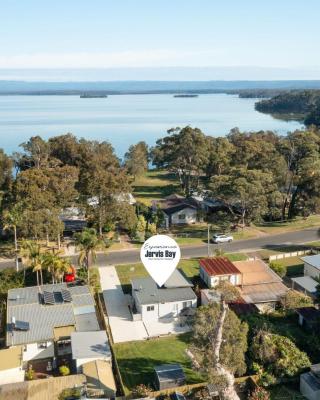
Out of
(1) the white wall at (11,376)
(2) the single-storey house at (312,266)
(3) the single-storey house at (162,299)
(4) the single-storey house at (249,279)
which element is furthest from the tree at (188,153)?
(1) the white wall at (11,376)

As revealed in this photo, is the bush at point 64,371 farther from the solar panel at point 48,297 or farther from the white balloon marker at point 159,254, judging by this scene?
the white balloon marker at point 159,254

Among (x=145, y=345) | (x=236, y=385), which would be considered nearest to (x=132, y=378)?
(x=145, y=345)

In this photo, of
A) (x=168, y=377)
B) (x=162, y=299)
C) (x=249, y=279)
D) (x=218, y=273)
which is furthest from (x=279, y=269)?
(x=168, y=377)

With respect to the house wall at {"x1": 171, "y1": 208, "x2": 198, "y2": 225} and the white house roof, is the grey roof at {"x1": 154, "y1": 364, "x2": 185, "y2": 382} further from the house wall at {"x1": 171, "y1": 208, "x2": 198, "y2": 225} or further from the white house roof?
the house wall at {"x1": 171, "y1": 208, "x2": 198, "y2": 225}

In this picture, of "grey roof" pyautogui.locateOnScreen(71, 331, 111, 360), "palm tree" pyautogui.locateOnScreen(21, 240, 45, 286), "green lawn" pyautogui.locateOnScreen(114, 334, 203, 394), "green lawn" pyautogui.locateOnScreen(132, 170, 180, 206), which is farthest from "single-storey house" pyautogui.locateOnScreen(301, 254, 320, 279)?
"green lawn" pyautogui.locateOnScreen(132, 170, 180, 206)

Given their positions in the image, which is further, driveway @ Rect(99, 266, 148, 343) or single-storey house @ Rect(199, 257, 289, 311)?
single-storey house @ Rect(199, 257, 289, 311)

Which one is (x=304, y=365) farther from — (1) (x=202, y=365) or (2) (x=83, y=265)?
(2) (x=83, y=265)
